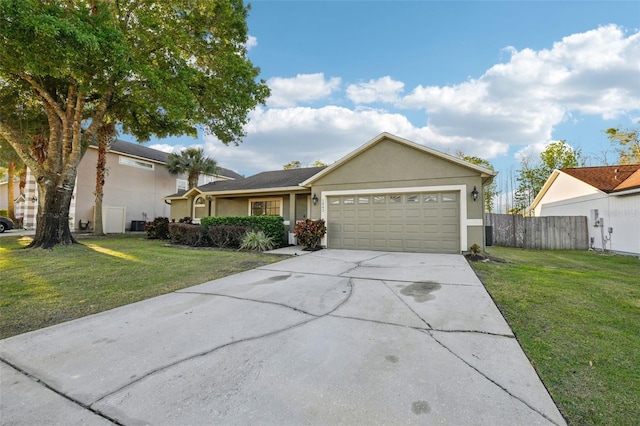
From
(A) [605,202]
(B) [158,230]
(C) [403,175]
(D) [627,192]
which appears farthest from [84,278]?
(A) [605,202]

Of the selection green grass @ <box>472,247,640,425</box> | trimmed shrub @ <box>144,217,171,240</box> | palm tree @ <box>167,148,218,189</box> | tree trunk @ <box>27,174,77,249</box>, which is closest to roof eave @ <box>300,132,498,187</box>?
green grass @ <box>472,247,640,425</box>

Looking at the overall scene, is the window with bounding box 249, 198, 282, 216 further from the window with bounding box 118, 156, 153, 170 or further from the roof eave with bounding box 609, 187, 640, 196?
the roof eave with bounding box 609, 187, 640, 196

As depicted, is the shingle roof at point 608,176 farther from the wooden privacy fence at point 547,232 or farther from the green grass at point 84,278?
the green grass at point 84,278

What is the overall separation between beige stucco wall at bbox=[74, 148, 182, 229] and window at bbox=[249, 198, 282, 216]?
38.1ft

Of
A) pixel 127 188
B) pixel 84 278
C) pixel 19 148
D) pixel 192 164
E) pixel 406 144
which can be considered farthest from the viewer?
pixel 192 164

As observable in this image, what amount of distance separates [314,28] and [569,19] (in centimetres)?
944

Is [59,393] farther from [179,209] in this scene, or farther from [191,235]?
[179,209]

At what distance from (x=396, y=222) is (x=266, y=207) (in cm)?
722

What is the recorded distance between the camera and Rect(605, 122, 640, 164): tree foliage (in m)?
18.8

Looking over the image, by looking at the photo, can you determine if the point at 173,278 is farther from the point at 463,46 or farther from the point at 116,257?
the point at 463,46

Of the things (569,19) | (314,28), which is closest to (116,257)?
(314,28)

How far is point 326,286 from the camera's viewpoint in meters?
5.35

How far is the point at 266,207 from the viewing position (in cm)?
1499

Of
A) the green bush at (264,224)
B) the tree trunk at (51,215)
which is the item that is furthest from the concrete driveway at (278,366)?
the tree trunk at (51,215)
